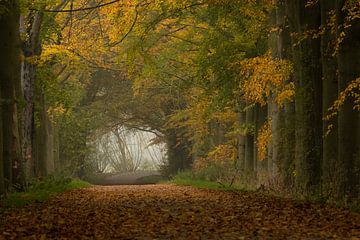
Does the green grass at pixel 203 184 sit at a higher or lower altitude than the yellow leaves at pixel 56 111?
lower

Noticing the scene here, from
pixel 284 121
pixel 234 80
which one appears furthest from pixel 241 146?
pixel 284 121

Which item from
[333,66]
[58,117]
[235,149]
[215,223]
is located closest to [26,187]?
[215,223]

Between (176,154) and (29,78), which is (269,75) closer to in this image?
(29,78)

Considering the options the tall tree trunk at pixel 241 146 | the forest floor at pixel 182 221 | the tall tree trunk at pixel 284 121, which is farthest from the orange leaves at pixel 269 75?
the tall tree trunk at pixel 241 146

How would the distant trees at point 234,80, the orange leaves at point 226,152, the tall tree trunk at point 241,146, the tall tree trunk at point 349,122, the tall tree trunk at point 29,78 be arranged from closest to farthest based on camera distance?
1. the tall tree trunk at point 349,122
2. the distant trees at point 234,80
3. the tall tree trunk at point 29,78
4. the tall tree trunk at point 241,146
5. the orange leaves at point 226,152

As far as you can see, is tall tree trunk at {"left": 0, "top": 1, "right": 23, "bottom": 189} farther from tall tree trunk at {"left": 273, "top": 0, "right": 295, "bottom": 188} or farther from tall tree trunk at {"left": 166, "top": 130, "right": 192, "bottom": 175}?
tall tree trunk at {"left": 166, "top": 130, "right": 192, "bottom": 175}

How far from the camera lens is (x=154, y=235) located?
323 inches

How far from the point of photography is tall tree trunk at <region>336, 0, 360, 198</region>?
467 inches

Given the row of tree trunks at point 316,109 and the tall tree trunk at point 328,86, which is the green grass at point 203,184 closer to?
the row of tree trunks at point 316,109

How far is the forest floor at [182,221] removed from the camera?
323 inches

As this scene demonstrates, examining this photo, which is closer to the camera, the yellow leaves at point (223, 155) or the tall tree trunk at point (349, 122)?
the tall tree trunk at point (349, 122)

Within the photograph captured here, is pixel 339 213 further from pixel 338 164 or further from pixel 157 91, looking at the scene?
pixel 157 91

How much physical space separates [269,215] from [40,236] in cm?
446

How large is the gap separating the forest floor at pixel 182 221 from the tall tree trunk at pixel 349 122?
3.13ft
